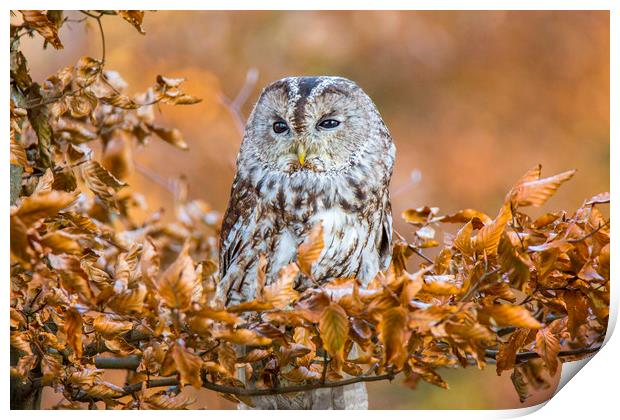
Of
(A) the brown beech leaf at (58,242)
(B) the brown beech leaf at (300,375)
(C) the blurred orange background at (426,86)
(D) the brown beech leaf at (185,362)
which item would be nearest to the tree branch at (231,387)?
(B) the brown beech leaf at (300,375)

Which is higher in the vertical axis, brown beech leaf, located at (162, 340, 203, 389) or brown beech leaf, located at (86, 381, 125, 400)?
brown beech leaf, located at (86, 381, 125, 400)

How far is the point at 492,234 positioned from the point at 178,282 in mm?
256

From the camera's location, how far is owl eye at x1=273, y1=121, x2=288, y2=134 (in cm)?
103


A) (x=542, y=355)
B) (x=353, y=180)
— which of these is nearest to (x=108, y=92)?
(x=353, y=180)

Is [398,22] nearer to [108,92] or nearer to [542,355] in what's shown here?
[108,92]

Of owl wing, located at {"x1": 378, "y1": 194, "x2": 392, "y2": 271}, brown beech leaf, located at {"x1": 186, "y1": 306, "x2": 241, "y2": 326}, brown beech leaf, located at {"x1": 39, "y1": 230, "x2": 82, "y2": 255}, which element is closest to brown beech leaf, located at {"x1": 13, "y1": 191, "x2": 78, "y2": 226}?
brown beech leaf, located at {"x1": 39, "y1": 230, "x2": 82, "y2": 255}

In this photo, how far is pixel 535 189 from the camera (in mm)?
601

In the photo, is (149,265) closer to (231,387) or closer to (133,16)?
(231,387)

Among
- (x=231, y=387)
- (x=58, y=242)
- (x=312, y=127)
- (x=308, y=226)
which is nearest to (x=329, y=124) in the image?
(x=312, y=127)

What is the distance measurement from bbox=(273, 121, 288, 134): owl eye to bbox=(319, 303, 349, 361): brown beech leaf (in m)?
0.48

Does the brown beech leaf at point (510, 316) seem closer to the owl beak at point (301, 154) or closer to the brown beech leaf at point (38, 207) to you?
the brown beech leaf at point (38, 207)

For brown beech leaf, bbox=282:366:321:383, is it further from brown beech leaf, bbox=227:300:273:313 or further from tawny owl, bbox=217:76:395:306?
tawny owl, bbox=217:76:395:306

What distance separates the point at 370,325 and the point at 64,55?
80 centimetres

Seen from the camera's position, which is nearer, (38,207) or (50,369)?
(38,207)
